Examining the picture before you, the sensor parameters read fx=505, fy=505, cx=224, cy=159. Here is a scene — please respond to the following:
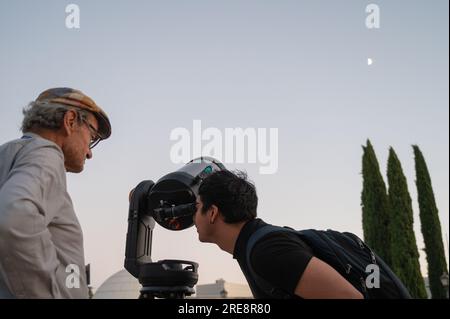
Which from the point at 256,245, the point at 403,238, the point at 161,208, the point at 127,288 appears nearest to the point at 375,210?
the point at 403,238

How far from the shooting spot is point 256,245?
209cm

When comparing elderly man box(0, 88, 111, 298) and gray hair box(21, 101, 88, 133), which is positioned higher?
gray hair box(21, 101, 88, 133)

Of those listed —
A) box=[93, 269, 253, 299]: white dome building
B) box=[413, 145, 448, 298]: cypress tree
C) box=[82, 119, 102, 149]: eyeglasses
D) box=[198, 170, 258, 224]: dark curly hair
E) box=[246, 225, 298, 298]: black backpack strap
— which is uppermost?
box=[82, 119, 102, 149]: eyeglasses

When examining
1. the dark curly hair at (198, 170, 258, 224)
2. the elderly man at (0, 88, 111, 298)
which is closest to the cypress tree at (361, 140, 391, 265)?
the dark curly hair at (198, 170, 258, 224)

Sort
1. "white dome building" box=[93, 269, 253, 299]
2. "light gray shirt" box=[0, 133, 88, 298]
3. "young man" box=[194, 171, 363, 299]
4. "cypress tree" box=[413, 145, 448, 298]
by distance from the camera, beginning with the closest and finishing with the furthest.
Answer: "light gray shirt" box=[0, 133, 88, 298]
"young man" box=[194, 171, 363, 299]
"cypress tree" box=[413, 145, 448, 298]
"white dome building" box=[93, 269, 253, 299]

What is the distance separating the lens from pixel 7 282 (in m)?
1.65

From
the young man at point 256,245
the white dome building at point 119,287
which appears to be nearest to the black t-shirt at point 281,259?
the young man at point 256,245

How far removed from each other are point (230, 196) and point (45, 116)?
0.96m

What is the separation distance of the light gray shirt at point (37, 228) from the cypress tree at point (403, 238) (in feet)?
70.6

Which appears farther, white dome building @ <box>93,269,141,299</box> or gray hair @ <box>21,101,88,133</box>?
white dome building @ <box>93,269,141,299</box>

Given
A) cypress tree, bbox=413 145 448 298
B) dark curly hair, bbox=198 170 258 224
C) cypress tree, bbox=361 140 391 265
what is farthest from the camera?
cypress tree, bbox=413 145 448 298

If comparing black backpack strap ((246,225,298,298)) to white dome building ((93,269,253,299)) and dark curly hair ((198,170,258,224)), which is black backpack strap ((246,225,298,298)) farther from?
white dome building ((93,269,253,299))

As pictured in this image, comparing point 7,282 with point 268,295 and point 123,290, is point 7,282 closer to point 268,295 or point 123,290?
point 268,295

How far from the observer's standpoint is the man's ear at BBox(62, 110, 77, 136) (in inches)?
89.5
